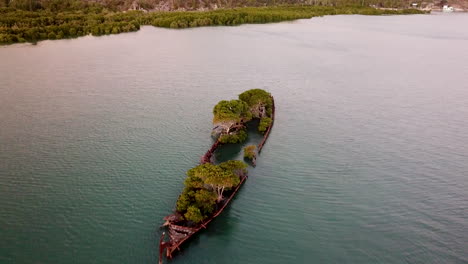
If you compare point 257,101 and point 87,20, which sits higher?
A: point 87,20

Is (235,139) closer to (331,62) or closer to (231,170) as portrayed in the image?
(231,170)

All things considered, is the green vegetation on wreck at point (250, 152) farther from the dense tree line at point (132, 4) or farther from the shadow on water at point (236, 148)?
the dense tree line at point (132, 4)

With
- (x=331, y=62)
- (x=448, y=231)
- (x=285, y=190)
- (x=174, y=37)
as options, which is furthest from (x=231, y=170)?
(x=174, y=37)

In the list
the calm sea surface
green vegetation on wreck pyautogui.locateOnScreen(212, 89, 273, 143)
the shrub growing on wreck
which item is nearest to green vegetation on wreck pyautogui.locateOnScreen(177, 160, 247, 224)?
the calm sea surface

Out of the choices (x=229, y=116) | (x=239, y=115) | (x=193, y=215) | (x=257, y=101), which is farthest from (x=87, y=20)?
(x=193, y=215)

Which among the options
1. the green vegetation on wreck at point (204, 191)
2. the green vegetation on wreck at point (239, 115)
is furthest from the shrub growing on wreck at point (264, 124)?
the green vegetation on wreck at point (204, 191)

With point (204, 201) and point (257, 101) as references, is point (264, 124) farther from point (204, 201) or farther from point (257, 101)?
point (204, 201)

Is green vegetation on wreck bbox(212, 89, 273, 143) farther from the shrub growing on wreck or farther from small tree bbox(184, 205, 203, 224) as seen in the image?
small tree bbox(184, 205, 203, 224)
